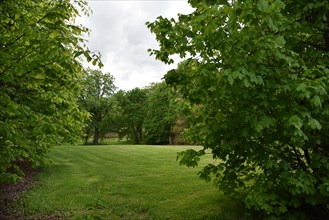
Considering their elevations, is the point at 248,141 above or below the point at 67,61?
below

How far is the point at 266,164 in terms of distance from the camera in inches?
229

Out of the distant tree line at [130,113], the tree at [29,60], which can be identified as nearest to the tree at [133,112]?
the distant tree line at [130,113]

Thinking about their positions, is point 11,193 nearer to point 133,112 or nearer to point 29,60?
point 29,60

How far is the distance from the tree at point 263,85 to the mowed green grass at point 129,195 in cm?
241

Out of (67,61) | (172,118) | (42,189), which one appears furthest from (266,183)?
(172,118)

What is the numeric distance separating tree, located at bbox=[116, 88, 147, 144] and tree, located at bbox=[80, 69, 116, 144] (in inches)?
132

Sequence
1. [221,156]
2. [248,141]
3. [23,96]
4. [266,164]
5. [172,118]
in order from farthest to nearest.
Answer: [172,118], [23,96], [221,156], [248,141], [266,164]

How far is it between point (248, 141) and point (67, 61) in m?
4.01

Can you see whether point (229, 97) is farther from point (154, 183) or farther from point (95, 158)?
point (95, 158)

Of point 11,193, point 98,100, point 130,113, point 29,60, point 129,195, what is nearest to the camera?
point 29,60

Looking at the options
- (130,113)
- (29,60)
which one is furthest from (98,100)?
(29,60)

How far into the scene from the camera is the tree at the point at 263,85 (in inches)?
200

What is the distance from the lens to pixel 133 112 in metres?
63.8

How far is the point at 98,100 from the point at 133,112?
998cm
